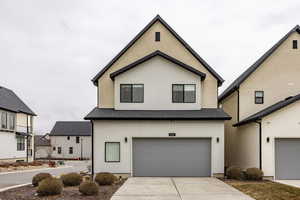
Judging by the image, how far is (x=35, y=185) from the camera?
1748 cm

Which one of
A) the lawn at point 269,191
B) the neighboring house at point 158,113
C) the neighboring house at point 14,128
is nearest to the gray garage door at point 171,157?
the neighboring house at point 158,113

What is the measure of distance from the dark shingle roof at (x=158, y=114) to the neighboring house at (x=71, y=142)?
56.3m

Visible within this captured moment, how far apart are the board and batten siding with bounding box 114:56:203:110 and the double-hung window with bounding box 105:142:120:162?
2.56 metres

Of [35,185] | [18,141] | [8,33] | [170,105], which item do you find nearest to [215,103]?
[170,105]

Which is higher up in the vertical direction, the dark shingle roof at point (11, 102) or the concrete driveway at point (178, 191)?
the dark shingle roof at point (11, 102)

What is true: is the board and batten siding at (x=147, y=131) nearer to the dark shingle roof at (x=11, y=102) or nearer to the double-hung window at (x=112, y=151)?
the double-hung window at (x=112, y=151)

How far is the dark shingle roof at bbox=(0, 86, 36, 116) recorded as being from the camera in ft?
137

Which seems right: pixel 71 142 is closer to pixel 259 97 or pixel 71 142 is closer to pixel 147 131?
pixel 147 131

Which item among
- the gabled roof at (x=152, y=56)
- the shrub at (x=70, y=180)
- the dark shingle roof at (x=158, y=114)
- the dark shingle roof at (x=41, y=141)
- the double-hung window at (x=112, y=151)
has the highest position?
the gabled roof at (x=152, y=56)

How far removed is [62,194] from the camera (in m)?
14.7

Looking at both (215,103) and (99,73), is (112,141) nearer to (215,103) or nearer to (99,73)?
(99,73)

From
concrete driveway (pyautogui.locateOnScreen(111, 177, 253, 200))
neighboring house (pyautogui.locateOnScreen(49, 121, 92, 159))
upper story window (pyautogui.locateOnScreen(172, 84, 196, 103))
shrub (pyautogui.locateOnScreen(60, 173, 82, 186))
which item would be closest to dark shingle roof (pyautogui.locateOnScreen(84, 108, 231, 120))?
upper story window (pyautogui.locateOnScreen(172, 84, 196, 103))

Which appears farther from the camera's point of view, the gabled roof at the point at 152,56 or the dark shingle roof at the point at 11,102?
the dark shingle roof at the point at 11,102

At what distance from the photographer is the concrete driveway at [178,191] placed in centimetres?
1402
